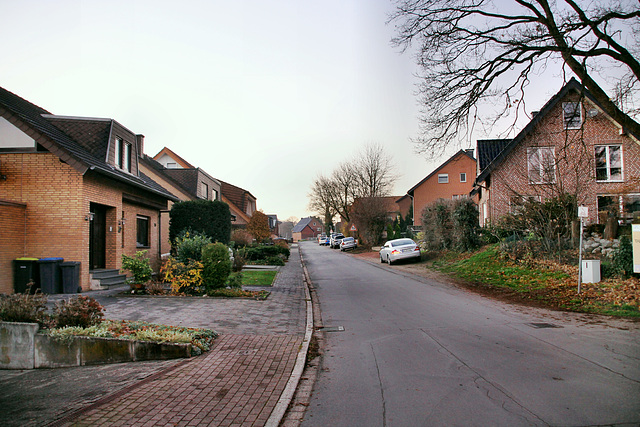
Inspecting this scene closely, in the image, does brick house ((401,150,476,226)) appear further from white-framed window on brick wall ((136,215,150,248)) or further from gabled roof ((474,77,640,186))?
white-framed window on brick wall ((136,215,150,248))

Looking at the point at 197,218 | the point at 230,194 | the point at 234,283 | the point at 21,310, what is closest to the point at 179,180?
the point at 197,218

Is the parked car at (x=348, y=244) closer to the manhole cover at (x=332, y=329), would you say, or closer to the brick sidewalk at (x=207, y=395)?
the manhole cover at (x=332, y=329)

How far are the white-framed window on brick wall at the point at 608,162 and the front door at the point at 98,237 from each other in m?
25.7

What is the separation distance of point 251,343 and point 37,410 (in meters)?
3.27

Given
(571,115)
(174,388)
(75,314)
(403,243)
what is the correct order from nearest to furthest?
(174,388), (75,314), (571,115), (403,243)

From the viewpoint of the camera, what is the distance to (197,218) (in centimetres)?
2362

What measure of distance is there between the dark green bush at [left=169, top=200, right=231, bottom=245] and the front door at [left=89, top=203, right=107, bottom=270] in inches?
295

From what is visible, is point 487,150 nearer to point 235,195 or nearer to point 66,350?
A: point 235,195

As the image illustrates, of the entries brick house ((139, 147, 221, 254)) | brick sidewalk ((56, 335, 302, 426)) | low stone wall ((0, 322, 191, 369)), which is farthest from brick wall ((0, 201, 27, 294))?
brick house ((139, 147, 221, 254))

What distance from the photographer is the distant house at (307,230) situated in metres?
140

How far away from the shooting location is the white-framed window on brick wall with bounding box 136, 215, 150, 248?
19094mm

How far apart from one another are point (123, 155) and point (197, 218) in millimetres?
6960

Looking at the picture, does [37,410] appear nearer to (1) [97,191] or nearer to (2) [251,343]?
(2) [251,343]

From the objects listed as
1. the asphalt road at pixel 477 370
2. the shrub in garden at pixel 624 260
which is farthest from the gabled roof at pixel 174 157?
the shrub in garden at pixel 624 260
